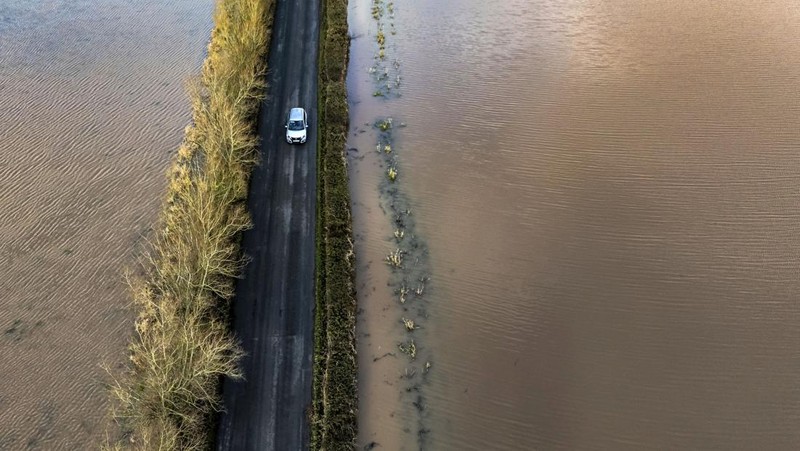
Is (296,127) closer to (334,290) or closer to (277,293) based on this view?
(277,293)

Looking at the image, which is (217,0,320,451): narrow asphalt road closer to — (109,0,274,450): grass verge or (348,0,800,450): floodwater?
(109,0,274,450): grass verge

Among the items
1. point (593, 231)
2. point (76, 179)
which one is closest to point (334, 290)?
point (593, 231)

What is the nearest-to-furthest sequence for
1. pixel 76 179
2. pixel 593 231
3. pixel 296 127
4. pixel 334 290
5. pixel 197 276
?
pixel 197 276 < pixel 334 290 < pixel 593 231 < pixel 76 179 < pixel 296 127

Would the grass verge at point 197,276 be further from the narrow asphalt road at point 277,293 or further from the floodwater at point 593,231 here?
the floodwater at point 593,231

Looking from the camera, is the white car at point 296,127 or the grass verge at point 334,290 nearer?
the grass verge at point 334,290

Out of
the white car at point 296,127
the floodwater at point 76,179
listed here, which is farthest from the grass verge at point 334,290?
the floodwater at point 76,179

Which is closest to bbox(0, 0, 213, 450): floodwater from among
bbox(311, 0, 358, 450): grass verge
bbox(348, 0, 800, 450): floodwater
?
bbox(311, 0, 358, 450): grass verge
